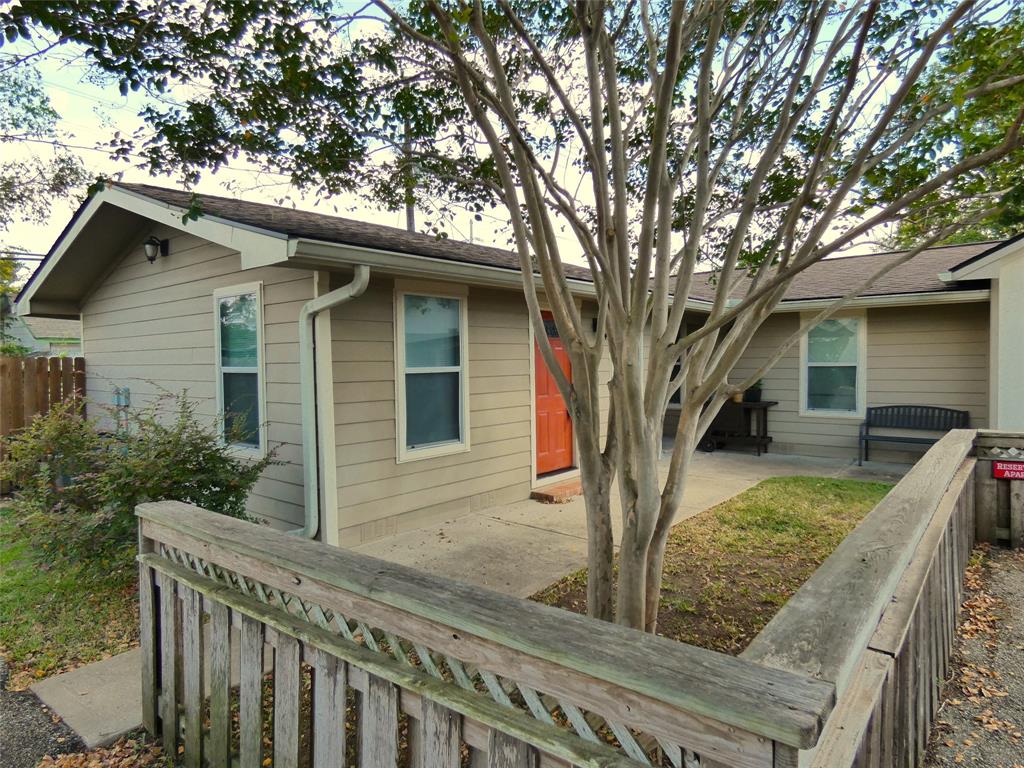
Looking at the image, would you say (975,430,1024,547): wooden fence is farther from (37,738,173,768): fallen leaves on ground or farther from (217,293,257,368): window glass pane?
(217,293,257,368): window glass pane

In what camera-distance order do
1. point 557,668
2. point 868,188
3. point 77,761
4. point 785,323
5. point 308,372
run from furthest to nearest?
point 785,323 → point 308,372 → point 868,188 → point 77,761 → point 557,668

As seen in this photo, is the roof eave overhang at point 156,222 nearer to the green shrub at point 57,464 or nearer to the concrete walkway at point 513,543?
the green shrub at point 57,464

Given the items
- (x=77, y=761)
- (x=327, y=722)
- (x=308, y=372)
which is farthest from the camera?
(x=308, y=372)

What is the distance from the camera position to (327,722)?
1.61 meters

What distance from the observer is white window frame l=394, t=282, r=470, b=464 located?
518 centimetres

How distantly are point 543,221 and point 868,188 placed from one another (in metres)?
1.98

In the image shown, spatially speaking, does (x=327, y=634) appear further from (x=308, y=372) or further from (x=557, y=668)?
(x=308, y=372)

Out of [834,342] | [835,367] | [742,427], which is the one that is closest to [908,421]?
[835,367]

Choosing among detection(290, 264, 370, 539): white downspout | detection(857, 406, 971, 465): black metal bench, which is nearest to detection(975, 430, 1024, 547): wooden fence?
detection(857, 406, 971, 465): black metal bench

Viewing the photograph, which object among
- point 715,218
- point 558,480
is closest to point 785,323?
point 558,480

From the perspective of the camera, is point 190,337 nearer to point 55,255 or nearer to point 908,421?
point 55,255

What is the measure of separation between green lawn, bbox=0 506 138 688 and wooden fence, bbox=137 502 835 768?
43.7 inches

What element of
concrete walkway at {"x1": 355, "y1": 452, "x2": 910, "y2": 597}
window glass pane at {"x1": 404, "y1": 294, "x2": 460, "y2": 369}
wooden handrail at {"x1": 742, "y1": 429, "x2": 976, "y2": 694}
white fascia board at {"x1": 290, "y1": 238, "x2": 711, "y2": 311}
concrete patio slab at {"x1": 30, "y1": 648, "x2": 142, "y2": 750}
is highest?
white fascia board at {"x1": 290, "y1": 238, "x2": 711, "y2": 311}

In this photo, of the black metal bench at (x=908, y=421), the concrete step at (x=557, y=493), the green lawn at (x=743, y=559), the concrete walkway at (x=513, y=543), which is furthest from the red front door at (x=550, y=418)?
the black metal bench at (x=908, y=421)
